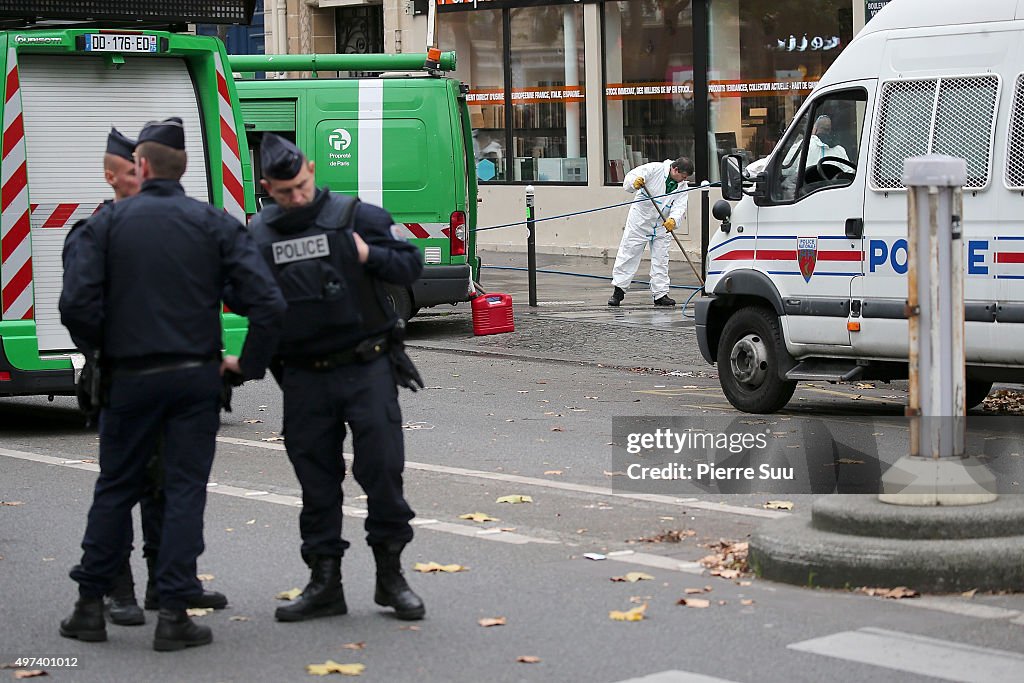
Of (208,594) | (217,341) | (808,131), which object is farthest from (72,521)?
(808,131)

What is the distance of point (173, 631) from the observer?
20.1 feet

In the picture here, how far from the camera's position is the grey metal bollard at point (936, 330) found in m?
7.18

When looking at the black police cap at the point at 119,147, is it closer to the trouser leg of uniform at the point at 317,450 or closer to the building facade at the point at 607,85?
the trouser leg of uniform at the point at 317,450

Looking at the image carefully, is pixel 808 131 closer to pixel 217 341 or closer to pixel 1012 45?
pixel 1012 45

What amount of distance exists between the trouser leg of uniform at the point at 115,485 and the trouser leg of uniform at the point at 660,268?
43.8ft

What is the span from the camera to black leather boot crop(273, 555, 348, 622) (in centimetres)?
648

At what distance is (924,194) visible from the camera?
7.21 metres

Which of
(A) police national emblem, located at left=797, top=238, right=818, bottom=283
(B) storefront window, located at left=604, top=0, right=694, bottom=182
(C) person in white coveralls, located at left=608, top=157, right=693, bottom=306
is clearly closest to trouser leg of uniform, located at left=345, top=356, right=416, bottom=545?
(A) police national emblem, located at left=797, top=238, right=818, bottom=283

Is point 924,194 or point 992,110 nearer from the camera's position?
point 924,194

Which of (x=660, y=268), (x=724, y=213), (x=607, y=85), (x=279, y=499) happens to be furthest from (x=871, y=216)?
(x=607, y=85)

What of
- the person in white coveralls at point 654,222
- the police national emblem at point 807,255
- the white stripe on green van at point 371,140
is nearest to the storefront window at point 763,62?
the person in white coveralls at point 654,222

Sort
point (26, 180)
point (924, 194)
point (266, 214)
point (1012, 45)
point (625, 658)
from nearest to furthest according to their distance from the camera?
point (625, 658) → point (266, 214) → point (924, 194) → point (1012, 45) → point (26, 180)

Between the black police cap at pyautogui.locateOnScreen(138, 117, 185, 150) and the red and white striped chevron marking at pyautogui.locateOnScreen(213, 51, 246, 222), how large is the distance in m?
5.65

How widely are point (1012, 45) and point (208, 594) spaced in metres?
6.22
